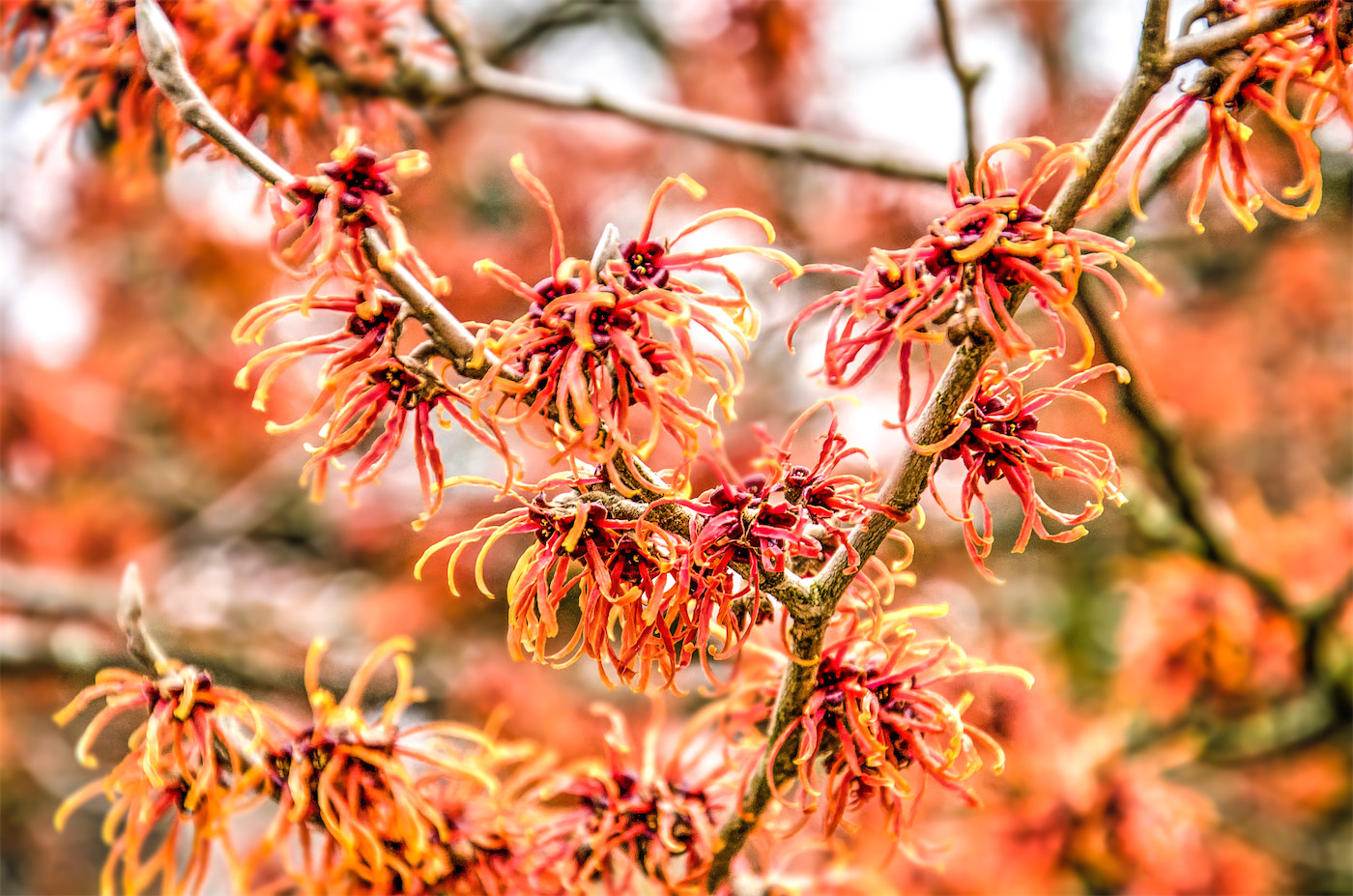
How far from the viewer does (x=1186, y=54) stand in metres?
1.03

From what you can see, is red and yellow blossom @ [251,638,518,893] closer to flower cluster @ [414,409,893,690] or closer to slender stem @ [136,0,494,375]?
flower cluster @ [414,409,893,690]

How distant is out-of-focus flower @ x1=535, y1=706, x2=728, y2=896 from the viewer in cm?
155

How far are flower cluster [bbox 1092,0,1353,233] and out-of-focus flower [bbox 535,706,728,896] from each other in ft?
3.65

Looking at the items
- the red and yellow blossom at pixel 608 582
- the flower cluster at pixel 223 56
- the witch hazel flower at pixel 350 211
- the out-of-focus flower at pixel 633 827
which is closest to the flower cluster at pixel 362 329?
the witch hazel flower at pixel 350 211

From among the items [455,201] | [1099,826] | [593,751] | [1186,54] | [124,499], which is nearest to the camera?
[1186,54]

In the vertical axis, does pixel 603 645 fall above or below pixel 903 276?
below

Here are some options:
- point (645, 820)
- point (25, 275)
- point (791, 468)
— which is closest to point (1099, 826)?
point (645, 820)

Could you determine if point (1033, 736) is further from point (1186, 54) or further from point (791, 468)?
point (1186, 54)

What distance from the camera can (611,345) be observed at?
3.57 ft

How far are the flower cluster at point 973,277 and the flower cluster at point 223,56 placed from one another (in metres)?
1.53

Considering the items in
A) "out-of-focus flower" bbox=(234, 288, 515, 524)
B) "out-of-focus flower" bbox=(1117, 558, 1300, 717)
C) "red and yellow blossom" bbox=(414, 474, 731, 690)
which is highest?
"out-of-focus flower" bbox=(234, 288, 515, 524)

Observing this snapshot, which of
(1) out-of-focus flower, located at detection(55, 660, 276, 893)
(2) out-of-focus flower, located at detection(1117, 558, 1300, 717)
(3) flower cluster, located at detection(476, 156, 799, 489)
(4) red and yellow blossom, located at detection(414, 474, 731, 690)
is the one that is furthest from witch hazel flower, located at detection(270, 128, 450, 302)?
(2) out-of-focus flower, located at detection(1117, 558, 1300, 717)

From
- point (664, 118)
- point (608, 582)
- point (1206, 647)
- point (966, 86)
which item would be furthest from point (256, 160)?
point (1206, 647)

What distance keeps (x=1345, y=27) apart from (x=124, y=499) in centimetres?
745
